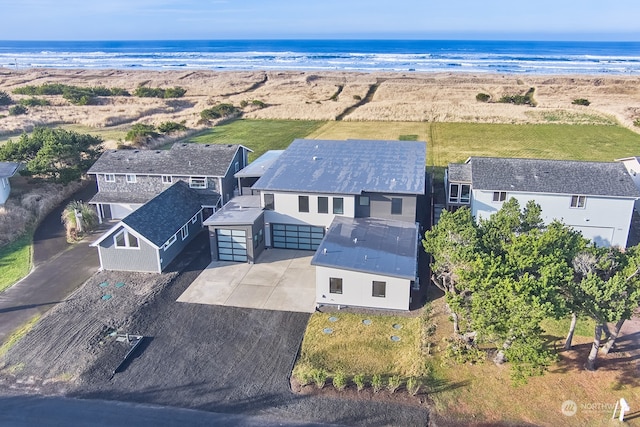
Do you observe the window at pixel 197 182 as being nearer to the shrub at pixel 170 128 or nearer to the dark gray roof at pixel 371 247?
the dark gray roof at pixel 371 247

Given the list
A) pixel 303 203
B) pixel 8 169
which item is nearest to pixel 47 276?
pixel 8 169

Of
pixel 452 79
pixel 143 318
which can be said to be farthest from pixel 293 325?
pixel 452 79

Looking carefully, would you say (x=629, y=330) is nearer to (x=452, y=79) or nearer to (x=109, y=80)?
(x=452, y=79)

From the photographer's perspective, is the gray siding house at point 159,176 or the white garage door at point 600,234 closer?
the white garage door at point 600,234

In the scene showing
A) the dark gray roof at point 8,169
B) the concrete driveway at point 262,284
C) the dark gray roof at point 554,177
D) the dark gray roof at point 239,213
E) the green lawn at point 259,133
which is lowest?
the concrete driveway at point 262,284

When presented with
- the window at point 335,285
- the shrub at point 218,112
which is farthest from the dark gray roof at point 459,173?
→ the shrub at point 218,112

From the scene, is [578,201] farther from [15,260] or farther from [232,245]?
[15,260]
